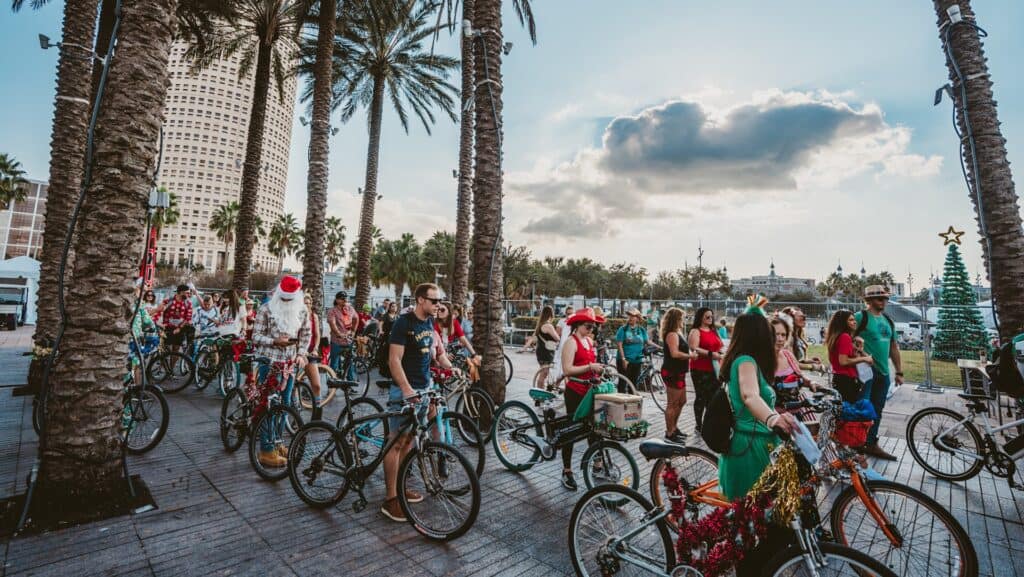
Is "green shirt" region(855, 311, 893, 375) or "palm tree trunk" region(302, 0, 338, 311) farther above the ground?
"palm tree trunk" region(302, 0, 338, 311)

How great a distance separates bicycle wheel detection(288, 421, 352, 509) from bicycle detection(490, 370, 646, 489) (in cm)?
189

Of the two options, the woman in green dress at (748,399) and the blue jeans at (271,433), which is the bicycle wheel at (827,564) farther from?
the blue jeans at (271,433)

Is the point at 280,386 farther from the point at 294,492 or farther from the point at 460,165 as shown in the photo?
the point at 460,165

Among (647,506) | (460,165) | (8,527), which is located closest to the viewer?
(647,506)

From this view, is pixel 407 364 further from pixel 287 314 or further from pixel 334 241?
pixel 334 241

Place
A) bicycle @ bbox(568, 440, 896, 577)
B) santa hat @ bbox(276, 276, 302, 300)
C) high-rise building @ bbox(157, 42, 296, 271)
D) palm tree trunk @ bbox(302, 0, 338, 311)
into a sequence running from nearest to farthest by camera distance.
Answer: bicycle @ bbox(568, 440, 896, 577) < santa hat @ bbox(276, 276, 302, 300) < palm tree trunk @ bbox(302, 0, 338, 311) < high-rise building @ bbox(157, 42, 296, 271)

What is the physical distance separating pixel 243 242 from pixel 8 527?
35.6ft

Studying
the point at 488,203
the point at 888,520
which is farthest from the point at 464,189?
the point at 888,520

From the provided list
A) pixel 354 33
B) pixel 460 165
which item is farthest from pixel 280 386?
pixel 354 33

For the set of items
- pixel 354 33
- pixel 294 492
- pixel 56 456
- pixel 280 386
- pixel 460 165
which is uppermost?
pixel 354 33

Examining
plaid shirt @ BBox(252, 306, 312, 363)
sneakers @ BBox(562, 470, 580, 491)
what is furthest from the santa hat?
sneakers @ BBox(562, 470, 580, 491)

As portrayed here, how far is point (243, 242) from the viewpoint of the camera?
13188mm

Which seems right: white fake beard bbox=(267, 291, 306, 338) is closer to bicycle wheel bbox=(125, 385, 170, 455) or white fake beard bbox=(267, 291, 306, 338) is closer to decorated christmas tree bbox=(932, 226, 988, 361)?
bicycle wheel bbox=(125, 385, 170, 455)

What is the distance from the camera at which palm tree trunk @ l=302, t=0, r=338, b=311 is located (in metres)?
10.9
